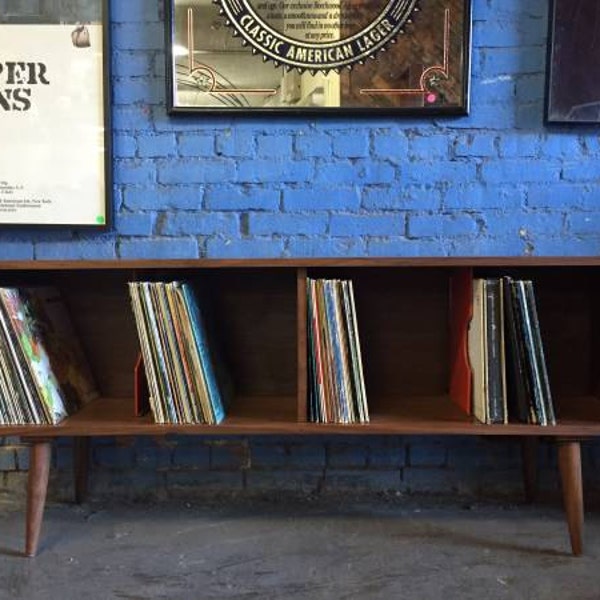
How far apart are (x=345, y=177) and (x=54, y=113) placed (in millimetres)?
799

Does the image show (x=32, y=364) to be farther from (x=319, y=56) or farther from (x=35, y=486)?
(x=319, y=56)

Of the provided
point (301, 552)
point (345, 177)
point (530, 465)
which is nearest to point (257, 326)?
point (345, 177)

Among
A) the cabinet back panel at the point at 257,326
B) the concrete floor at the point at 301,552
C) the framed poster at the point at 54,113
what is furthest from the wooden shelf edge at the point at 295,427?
the framed poster at the point at 54,113

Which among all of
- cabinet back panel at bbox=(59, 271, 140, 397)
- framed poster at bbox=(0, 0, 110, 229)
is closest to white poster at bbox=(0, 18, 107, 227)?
framed poster at bbox=(0, 0, 110, 229)

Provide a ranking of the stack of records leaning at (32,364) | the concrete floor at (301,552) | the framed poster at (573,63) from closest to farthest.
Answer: the concrete floor at (301,552)
the stack of records leaning at (32,364)
the framed poster at (573,63)

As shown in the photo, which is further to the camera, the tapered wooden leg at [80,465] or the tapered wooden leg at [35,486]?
the tapered wooden leg at [80,465]

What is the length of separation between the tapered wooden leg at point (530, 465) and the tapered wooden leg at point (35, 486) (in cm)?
124

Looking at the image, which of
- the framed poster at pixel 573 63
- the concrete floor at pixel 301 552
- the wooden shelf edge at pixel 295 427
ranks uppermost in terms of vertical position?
the framed poster at pixel 573 63

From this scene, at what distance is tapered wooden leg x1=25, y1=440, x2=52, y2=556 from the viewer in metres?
1.46

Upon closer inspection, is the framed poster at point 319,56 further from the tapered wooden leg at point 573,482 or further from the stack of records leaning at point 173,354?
the tapered wooden leg at point 573,482

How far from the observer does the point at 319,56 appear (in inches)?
66.9

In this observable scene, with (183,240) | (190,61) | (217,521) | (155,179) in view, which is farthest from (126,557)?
(190,61)

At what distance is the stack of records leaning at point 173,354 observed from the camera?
1.45 meters

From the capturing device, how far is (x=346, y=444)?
182cm
